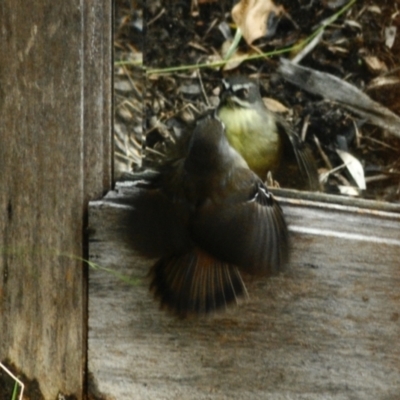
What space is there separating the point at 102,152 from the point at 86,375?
2.31 feet

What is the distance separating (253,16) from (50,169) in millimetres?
775

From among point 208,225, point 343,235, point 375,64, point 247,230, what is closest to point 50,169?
point 208,225

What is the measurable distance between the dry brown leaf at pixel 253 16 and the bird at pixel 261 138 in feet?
0.40

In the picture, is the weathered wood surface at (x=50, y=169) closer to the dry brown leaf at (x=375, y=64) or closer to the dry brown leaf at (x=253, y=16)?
the dry brown leaf at (x=253, y=16)

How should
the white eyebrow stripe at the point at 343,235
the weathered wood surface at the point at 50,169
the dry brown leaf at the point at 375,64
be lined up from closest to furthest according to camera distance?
the dry brown leaf at the point at 375,64
the white eyebrow stripe at the point at 343,235
the weathered wood surface at the point at 50,169

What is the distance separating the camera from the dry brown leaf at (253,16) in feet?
8.69

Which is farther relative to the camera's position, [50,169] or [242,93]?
[50,169]

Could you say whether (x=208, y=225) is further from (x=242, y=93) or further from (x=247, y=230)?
(x=242, y=93)

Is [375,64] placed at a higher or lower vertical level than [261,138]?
higher

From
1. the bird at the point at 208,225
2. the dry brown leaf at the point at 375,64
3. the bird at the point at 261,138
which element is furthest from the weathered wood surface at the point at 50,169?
the dry brown leaf at the point at 375,64

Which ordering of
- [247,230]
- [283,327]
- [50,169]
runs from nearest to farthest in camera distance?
[247,230]
[283,327]
[50,169]

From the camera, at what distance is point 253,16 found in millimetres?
2656

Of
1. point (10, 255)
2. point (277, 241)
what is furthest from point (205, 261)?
point (10, 255)

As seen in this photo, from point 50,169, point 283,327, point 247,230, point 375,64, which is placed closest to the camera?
point 375,64
